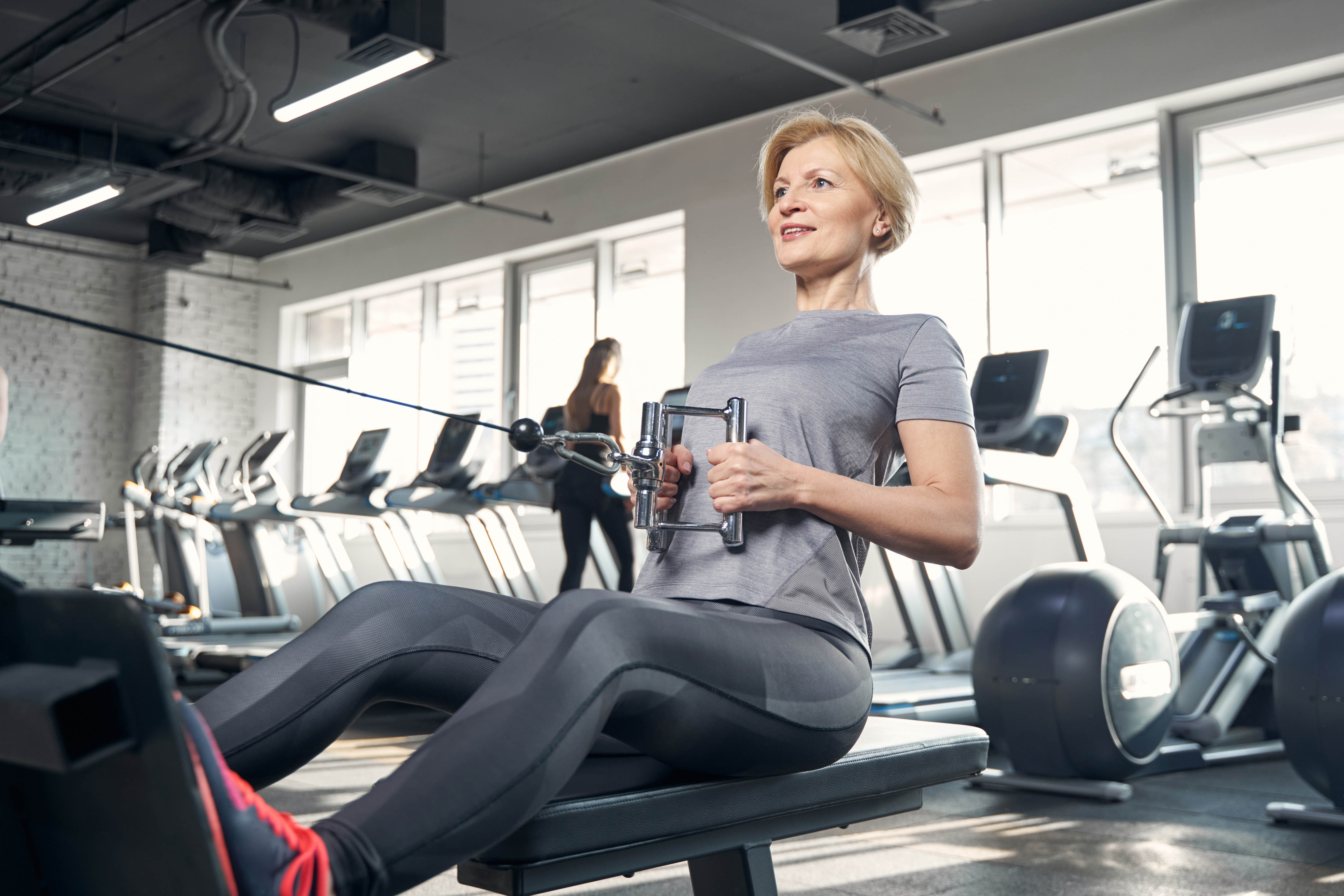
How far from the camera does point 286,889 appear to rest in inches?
31.7

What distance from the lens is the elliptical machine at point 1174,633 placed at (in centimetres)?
305

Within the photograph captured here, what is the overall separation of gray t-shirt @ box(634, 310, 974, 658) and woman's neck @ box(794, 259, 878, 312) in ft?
0.19

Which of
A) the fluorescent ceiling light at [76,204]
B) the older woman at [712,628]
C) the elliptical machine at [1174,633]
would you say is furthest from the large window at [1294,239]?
the fluorescent ceiling light at [76,204]

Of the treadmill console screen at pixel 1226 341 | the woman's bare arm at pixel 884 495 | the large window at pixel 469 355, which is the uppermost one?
the large window at pixel 469 355

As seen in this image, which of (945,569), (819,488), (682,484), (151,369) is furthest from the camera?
(151,369)

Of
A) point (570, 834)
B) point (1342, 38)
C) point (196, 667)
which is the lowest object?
point (196, 667)

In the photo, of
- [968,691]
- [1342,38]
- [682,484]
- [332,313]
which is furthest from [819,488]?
[332,313]

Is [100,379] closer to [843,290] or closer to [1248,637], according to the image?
[1248,637]

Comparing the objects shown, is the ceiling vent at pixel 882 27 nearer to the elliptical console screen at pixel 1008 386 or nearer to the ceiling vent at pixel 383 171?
the elliptical console screen at pixel 1008 386

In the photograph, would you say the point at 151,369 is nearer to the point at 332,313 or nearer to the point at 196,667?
the point at 332,313

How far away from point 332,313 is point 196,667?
194 inches

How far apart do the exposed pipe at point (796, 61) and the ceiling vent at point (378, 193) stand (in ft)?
8.07

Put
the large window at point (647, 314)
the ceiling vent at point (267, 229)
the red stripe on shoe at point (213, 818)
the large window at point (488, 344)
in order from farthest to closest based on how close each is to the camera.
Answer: the ceiling vent at point (267, 229)
the large window at point (488, 344)
the large window at point (647, 314)
the red stripe on shoe at point (213, 818)

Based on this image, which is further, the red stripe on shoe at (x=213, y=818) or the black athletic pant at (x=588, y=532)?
the black athletic pant at (x=588, y=532)
